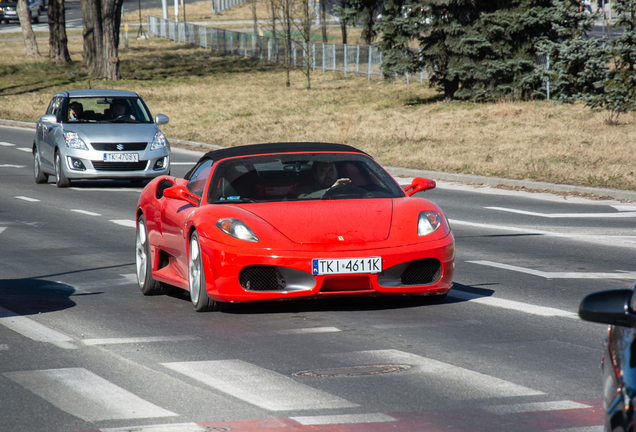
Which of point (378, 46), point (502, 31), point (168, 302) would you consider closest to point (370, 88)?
point (378, 46)

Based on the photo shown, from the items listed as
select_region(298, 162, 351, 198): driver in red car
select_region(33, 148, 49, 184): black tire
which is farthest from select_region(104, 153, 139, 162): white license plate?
select_region(298, 162, 351, 198): driver in red car

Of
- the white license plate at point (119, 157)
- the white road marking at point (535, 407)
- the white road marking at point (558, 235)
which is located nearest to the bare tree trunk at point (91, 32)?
the white license plate at point (119, 157)

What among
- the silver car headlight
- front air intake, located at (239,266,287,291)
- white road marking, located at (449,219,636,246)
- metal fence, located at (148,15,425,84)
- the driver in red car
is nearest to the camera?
front air intake, located at (239,266,287,291)

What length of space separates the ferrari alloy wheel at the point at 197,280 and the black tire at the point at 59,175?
11514 mm

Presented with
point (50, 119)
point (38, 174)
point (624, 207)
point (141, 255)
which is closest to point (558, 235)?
point (624, 207)

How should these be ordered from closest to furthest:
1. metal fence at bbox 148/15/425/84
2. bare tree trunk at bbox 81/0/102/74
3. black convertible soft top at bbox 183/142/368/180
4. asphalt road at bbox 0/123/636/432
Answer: asphalt road at bbox 0/123/636/432, black convertible soft top at bbox 183/142/368/180, bare tree trunk at bbox 81/0/102/74, metal fence at bbox 148/15/425/84

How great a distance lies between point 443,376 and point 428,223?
226cm

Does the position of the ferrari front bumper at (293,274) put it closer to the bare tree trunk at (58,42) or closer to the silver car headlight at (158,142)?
the silver car headlight at (158,142)

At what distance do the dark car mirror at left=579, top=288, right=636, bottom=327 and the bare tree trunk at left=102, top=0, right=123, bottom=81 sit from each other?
43166 mm

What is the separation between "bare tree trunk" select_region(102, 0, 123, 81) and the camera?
4438 centimetres

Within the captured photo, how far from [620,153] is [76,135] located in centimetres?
1151

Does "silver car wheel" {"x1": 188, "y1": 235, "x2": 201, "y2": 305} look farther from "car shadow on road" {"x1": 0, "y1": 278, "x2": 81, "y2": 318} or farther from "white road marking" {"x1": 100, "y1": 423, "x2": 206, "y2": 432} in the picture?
"white road marking" {"x1": 100, "y1": 423, "x2": 206, "y2": 432}

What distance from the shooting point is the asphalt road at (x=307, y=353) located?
4.91 m

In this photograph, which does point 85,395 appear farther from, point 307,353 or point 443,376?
point 443,376
